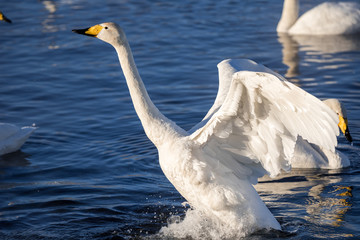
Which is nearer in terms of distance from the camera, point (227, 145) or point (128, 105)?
point (227, 145)

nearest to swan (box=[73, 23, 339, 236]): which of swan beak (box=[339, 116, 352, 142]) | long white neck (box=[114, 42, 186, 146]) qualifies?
long white neck (box=[114, 42, 186, 146])

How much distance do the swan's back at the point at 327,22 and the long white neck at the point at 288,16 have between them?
135 millimetres

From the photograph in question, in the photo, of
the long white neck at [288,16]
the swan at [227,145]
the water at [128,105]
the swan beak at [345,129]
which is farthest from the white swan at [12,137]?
the long white neck at [288,16]

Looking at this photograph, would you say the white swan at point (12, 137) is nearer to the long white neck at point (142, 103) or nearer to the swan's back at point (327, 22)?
the long white neck at point (142, 103)

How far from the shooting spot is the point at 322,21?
15.0 meters

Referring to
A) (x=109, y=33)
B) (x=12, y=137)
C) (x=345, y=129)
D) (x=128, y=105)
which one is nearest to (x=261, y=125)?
(x=109, y=33)

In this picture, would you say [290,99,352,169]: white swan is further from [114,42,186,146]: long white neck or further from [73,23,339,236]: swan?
[114,42,186,146]: long white neck

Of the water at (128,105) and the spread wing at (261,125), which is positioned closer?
the spread wing at (261,125)

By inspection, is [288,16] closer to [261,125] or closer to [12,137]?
[12,137]

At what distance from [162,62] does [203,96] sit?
7.75 ft

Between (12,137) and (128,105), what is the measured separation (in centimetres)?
240

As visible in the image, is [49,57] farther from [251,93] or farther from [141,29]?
[251,93]

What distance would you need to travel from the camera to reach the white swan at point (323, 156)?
28.8 feet

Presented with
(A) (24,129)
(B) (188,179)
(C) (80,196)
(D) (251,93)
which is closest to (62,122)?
(A) (24,129)
